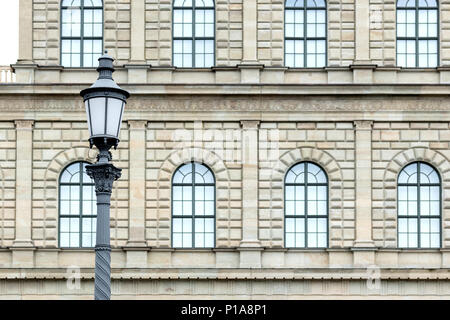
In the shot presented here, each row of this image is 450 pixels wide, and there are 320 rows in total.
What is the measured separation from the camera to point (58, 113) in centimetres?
3662

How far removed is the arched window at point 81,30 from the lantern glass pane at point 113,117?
70.1 ft

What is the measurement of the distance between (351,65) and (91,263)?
9647 millimetres

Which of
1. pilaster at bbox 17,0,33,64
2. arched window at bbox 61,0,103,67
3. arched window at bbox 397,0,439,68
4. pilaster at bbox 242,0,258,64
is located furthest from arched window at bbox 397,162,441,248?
pilaster at bbox 17,0,33,64

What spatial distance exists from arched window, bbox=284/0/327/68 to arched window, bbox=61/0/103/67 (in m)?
5.61

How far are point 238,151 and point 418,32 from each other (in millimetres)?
6453

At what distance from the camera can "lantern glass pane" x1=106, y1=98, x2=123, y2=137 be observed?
51.4 feet

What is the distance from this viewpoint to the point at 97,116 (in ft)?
51.5

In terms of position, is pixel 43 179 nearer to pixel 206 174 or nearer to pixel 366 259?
pixel 206 174

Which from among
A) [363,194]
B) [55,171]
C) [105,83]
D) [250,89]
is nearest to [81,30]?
[55,171]

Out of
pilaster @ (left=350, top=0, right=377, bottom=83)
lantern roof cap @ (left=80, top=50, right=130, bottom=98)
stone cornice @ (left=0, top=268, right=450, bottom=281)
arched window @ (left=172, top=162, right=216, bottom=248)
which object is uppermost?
pilaster @ (left=350, top=0, right=377, bottom=83)

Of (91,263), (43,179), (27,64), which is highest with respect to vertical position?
(27,64)

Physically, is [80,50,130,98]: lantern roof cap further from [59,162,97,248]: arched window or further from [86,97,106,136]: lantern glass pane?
[59,162,97,248]: arched window

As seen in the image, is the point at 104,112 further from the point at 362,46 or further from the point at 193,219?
the point at 362,46
